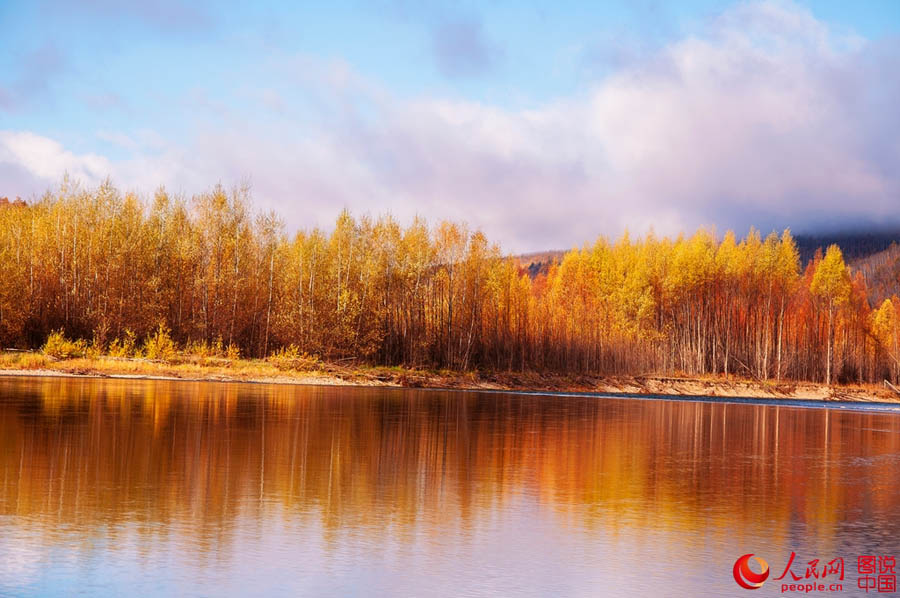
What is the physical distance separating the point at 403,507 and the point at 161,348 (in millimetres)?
39498

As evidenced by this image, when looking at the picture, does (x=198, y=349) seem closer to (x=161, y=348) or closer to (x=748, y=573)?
(x=161, y=348)

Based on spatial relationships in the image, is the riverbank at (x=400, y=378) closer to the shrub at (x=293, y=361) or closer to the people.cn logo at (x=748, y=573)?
the shrub at (x=293, y=361)

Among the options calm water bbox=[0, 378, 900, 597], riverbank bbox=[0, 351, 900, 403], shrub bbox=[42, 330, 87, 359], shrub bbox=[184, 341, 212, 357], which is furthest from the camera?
shrub bbox=[184, 341, 212, 357]

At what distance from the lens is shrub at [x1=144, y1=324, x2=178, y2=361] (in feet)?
154

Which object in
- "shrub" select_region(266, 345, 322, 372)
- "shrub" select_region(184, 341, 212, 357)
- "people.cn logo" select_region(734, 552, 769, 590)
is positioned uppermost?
"shrub" select_region(184, 341, 212, 357)

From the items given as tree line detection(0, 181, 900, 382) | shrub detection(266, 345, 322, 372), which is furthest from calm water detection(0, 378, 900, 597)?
tree line detection(0, 181, 900, 382)

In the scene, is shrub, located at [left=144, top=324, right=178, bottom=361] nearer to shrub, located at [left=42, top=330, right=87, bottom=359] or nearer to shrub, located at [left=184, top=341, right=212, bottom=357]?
shrub, located at [left=184, top=341, right=212, bottom=357]

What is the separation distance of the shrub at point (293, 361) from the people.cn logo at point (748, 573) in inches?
1669

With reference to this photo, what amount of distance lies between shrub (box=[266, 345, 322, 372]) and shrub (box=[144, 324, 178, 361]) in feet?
18.9

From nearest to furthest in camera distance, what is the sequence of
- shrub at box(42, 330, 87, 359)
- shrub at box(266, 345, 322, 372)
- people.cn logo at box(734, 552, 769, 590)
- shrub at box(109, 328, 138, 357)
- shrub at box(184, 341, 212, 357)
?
people.cn logo at box(734, 552, 769, 590), shrub at box(42, 330, 87, 359), shrub at box(109, 328, 138, 357), shrub at box(184, 341, 212, 357), shrub at box(266, 345, 322, 372)

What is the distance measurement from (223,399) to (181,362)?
58.7 ft

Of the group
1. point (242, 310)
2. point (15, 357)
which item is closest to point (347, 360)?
point (242, 310)

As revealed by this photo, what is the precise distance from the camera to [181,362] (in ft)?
154

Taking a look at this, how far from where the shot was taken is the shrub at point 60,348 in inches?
1783
